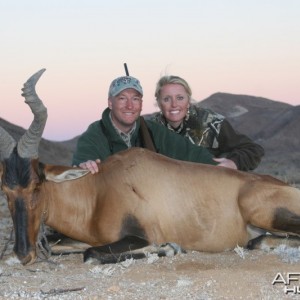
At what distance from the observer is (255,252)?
Answer: 7195 millimetres

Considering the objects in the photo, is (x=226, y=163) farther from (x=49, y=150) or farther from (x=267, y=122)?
(x=267, y=122)

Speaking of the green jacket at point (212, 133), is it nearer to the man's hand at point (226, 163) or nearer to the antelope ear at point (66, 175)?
A: the man's hand at point (226, 163)

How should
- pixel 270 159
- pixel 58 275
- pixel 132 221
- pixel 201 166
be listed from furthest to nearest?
pixel 270 159, pixel 201 166, pixel 132 221, pixel 58 275

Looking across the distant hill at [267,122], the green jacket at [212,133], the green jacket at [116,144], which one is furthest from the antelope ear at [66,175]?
the distant hill at [267,122]

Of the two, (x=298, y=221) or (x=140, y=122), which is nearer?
(x=298, y=221)

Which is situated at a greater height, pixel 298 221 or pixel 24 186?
pixel 24 186

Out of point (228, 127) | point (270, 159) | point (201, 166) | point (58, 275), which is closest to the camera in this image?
point (58, 275)

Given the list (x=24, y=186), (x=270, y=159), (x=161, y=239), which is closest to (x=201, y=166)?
(x=161, y=239)

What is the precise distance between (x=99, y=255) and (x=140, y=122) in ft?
8.07

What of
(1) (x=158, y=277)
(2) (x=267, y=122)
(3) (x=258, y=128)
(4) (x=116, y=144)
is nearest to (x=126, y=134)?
(4) (x=116, y=144)

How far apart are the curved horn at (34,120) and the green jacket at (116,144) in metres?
1.36

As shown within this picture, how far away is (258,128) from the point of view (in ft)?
127

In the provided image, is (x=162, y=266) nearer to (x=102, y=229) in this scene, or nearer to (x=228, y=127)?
(x=102, y=229)

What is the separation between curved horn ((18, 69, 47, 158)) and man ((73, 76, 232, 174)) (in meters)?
1.38
